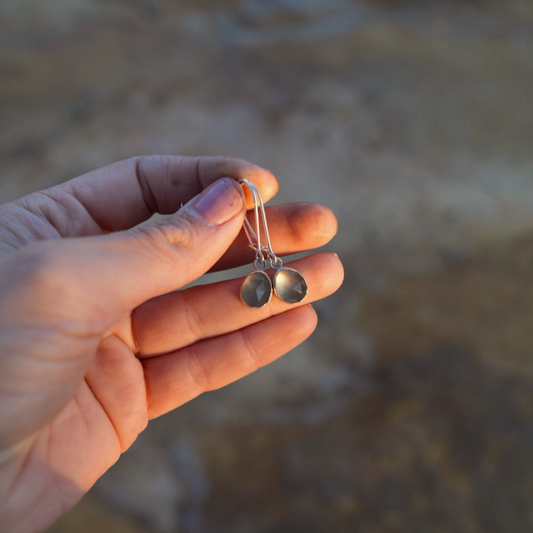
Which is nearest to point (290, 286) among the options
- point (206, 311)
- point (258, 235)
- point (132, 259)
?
point (258, 235)

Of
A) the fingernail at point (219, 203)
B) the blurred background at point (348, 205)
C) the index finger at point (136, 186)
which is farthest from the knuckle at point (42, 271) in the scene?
the blurred background at point (348, 205)

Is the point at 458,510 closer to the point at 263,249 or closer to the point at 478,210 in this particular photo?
the point at 263,249

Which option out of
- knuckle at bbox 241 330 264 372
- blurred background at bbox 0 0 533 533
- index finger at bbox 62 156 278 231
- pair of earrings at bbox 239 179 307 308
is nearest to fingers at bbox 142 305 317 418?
knuckle at bbox 241 330 264 372

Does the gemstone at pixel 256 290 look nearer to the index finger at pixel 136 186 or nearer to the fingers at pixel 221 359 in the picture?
the fingers at pixel 221 359

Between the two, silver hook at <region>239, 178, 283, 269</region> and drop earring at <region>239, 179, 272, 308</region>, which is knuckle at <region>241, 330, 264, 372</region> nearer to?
drop earring at <region>239, 179, 272, 308</region>

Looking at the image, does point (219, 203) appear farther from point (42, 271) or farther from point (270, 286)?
point (42, 271)

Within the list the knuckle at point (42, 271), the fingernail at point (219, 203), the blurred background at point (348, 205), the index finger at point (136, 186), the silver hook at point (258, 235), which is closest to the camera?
the knuckle at point (42, 271)
